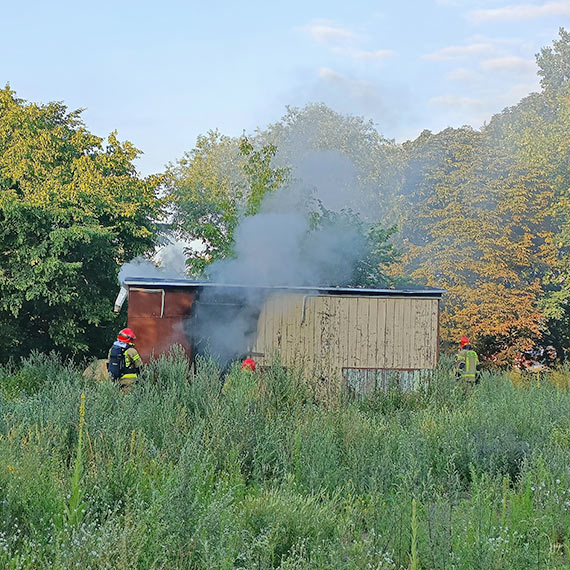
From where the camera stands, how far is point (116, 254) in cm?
2025

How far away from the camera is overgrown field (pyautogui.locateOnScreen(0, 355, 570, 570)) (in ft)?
15.2

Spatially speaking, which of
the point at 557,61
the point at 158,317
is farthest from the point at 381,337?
the point at 557,61

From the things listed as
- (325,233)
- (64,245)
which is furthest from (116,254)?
(325,233)

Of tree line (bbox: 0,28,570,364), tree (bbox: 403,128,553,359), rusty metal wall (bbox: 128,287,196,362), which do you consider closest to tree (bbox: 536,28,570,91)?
tree line (bbox: 0,28,570,364)

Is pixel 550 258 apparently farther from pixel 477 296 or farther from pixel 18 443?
pixel 18 443

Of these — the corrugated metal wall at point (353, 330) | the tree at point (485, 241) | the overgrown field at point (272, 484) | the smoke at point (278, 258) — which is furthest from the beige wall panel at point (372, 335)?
the tree at point (485, 241)

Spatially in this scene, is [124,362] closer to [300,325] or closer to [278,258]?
[300,325]

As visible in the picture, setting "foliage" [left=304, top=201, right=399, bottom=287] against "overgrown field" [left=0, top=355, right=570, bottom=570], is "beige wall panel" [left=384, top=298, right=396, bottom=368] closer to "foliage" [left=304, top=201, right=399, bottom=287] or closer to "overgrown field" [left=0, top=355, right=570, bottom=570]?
"overgrown field" [left=0, top=355, right=570, bottom=570]

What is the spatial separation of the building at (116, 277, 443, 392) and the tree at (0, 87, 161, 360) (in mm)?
3902

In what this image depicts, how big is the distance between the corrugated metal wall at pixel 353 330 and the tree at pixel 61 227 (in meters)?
5.96

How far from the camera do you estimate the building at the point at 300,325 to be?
46.3 feet

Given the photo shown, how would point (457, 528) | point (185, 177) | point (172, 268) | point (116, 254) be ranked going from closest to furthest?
point (457, 528) → point (116, 254) → point (172, 268) → point (185, 177)

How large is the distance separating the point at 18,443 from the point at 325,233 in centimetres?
1354

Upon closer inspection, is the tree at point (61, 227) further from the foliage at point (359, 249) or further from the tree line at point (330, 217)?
the foliage at point (359, 249)
